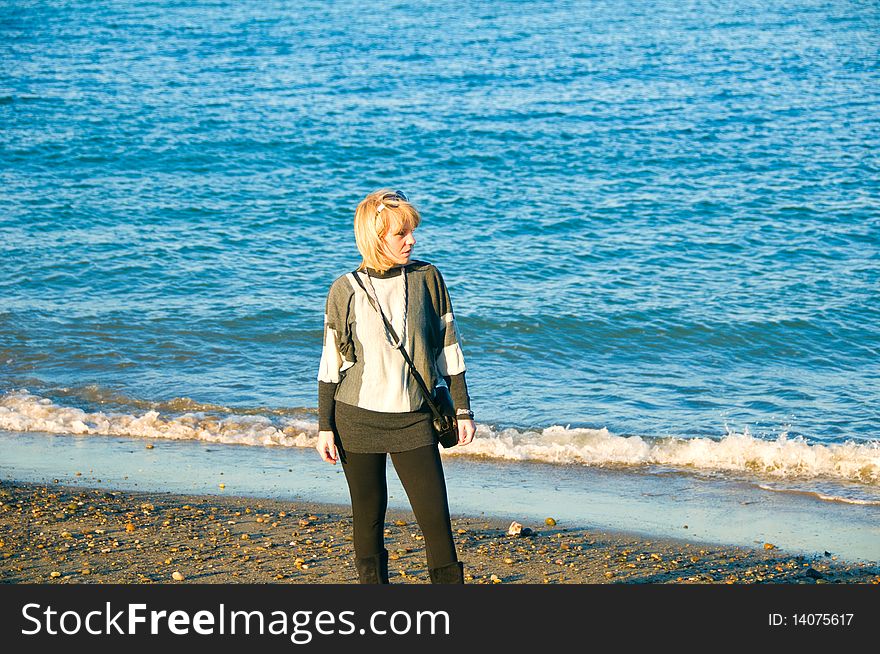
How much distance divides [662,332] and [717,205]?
6.74 metres

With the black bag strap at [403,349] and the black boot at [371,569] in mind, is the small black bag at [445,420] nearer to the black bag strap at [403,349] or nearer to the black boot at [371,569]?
the black bag strap at [403,349]

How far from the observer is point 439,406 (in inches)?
156

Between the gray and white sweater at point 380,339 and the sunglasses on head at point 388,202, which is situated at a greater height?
the sunglasses on head at point 388,202

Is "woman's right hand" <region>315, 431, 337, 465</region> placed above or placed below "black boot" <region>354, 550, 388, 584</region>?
above

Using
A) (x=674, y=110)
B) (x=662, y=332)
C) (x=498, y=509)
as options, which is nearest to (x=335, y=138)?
(x=674, y=110)

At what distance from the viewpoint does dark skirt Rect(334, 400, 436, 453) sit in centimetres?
390

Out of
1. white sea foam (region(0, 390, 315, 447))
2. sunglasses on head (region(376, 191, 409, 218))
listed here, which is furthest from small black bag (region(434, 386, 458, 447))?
white sea foam (region(0, 390, 315, 447))

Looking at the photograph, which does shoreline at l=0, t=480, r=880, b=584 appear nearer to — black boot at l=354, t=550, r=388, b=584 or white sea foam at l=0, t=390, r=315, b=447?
black boot at l=354, t=550, r=388, b=584

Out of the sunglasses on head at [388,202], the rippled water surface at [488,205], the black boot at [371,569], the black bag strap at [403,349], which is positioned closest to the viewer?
the sunglasses on head at [388,202]

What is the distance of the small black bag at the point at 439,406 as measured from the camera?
388 cm

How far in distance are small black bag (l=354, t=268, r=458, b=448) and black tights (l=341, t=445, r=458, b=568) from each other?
7cm

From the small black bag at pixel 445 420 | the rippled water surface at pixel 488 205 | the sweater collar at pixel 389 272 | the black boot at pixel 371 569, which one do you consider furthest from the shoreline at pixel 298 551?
the rippled water surface at pixel 488 205

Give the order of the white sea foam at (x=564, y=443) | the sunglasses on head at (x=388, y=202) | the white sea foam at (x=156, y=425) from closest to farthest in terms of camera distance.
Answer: the sunglasses on head at (x=388, y=202), the white sea foam at (x=564, y=443), the white sea foam at (x=156, y=425)

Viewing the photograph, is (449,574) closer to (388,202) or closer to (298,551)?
A: (388,202)
